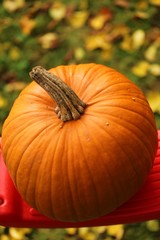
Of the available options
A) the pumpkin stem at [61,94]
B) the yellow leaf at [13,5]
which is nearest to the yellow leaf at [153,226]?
the pumpkin stem at [61,94]

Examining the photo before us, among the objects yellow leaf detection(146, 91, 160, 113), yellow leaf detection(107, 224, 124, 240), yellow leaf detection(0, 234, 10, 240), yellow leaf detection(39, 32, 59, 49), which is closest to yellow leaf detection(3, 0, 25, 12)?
yellow leaf detection(39, 32, 59, 49)

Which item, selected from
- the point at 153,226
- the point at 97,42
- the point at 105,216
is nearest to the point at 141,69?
the point at 97,42

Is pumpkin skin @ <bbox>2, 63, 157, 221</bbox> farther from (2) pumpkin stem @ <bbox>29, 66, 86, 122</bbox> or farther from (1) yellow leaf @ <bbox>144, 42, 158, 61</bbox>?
(1) yellow leaf @ <bbox>144, 42, 158, 61</bbox>

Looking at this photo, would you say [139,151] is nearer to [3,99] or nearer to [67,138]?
[67,138]

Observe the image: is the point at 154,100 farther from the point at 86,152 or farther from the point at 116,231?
the point at 86,152

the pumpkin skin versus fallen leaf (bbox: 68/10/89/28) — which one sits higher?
the pumpkin skin

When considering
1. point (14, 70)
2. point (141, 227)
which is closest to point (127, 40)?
point (14, 70)
